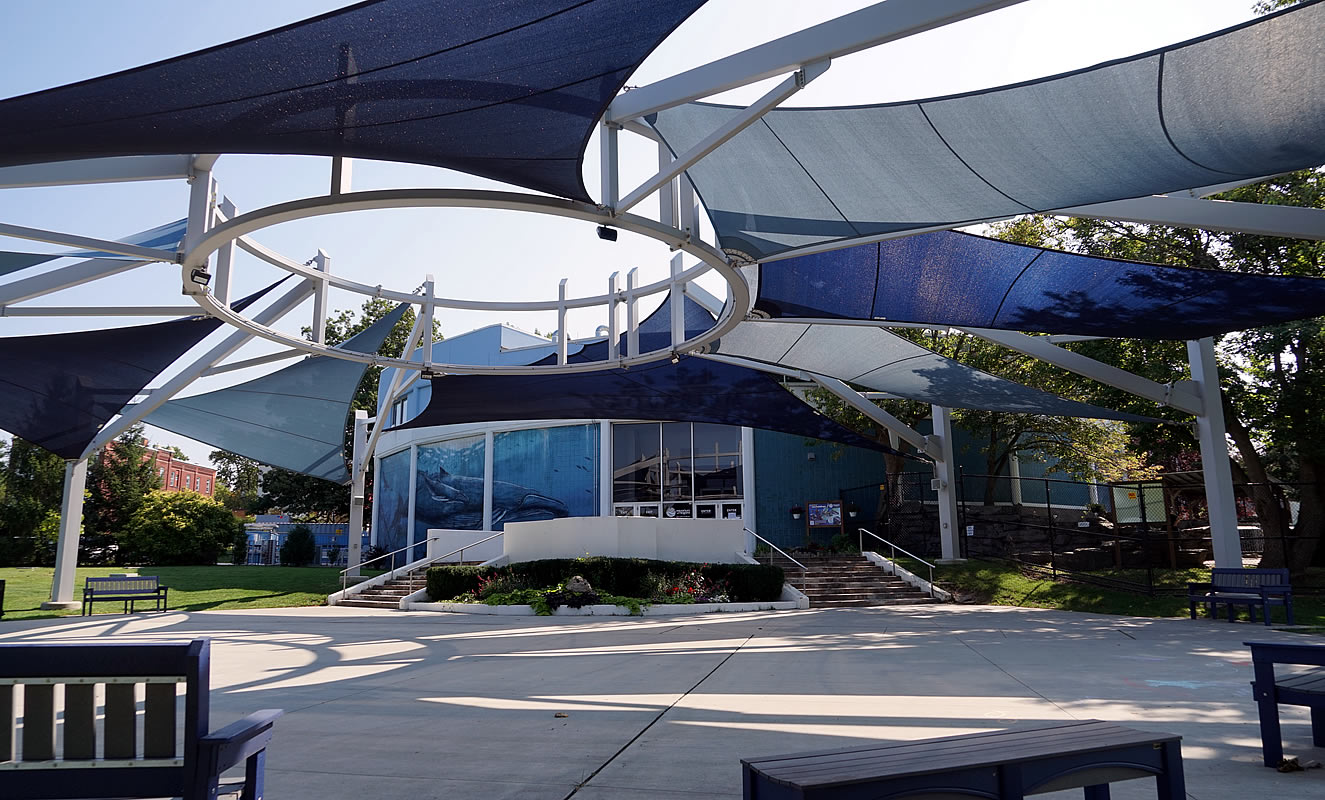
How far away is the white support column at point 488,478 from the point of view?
92.3 ft

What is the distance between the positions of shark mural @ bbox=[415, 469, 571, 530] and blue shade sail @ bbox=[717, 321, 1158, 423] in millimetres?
14871

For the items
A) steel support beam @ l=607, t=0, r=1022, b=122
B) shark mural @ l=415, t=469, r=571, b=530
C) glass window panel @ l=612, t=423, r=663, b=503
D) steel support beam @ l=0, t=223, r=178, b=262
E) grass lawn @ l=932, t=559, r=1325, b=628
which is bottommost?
grass lawn @ l=932, t=559, r=1325, b=628

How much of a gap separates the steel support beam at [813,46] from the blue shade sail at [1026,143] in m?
0.96

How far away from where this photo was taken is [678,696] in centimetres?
661

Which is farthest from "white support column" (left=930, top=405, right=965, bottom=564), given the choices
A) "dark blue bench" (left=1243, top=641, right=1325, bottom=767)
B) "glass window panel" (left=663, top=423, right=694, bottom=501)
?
"dark blue bench" (left=1243, top=641, right=1325, bottom=767)

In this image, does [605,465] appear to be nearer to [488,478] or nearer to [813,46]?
[488,478]

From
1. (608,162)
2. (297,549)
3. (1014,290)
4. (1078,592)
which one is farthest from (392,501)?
(608,162)

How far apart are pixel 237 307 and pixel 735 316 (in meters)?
7.24

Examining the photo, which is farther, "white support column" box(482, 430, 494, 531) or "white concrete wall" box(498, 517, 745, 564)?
"white support column" box(482, 430, 494, 531)

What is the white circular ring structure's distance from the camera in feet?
20.5

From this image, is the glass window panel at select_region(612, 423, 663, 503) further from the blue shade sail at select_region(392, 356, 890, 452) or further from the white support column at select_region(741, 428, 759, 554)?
the blue shade sail at select_region(392, 356, 890, 452)

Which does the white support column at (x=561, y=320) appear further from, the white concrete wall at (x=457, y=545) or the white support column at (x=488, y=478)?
the white support column at (x=488, y=478)

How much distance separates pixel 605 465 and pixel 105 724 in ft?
78.8

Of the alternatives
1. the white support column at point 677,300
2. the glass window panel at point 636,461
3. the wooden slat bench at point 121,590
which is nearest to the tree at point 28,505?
the wooden slat bench at point 121,590
